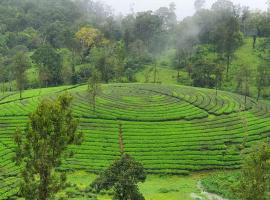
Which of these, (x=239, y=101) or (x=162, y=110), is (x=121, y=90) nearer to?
(x=162, y=110)

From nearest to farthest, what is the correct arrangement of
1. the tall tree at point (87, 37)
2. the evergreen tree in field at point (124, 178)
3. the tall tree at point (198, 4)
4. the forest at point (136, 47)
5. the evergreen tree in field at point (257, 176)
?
the evergreen tree in field at point (257, 176)
the evergreen tree in field at point (124, 178)
the forest at point (136, 47)
the tall tree at point (87, 37)
the tall tree at point (198, 4)

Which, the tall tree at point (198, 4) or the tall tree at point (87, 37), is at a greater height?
the tall tree at point (198, 4)

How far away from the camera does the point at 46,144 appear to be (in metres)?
27.4

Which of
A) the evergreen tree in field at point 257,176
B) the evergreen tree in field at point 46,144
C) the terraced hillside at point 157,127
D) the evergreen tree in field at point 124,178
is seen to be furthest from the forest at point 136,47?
the evergreen tree in field at point 46,144

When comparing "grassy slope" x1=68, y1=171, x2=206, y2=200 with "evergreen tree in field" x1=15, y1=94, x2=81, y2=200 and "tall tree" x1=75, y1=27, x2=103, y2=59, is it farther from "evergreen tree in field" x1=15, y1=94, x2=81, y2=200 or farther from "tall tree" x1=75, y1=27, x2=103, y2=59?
"tall tree" x1=75, y1=27, x2=103, y2=59

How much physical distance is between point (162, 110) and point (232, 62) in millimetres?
53934

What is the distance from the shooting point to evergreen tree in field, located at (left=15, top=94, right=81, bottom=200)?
26891mm

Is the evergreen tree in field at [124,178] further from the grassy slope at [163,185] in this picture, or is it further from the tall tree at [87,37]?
the tall tree at [87,37]

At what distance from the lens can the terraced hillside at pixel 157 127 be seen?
6419cm

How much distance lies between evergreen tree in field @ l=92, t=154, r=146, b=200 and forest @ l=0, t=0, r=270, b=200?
0.10 metres

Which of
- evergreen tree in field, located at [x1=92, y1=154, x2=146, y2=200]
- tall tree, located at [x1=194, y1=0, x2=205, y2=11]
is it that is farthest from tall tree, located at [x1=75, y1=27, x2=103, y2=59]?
evergreen tree in field, located at [x1=92, y1=154, x2=146, y2=200]

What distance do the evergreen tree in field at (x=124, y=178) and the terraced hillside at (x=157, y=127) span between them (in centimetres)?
1540

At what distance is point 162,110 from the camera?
261 ft

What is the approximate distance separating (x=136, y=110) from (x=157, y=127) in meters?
7.10
